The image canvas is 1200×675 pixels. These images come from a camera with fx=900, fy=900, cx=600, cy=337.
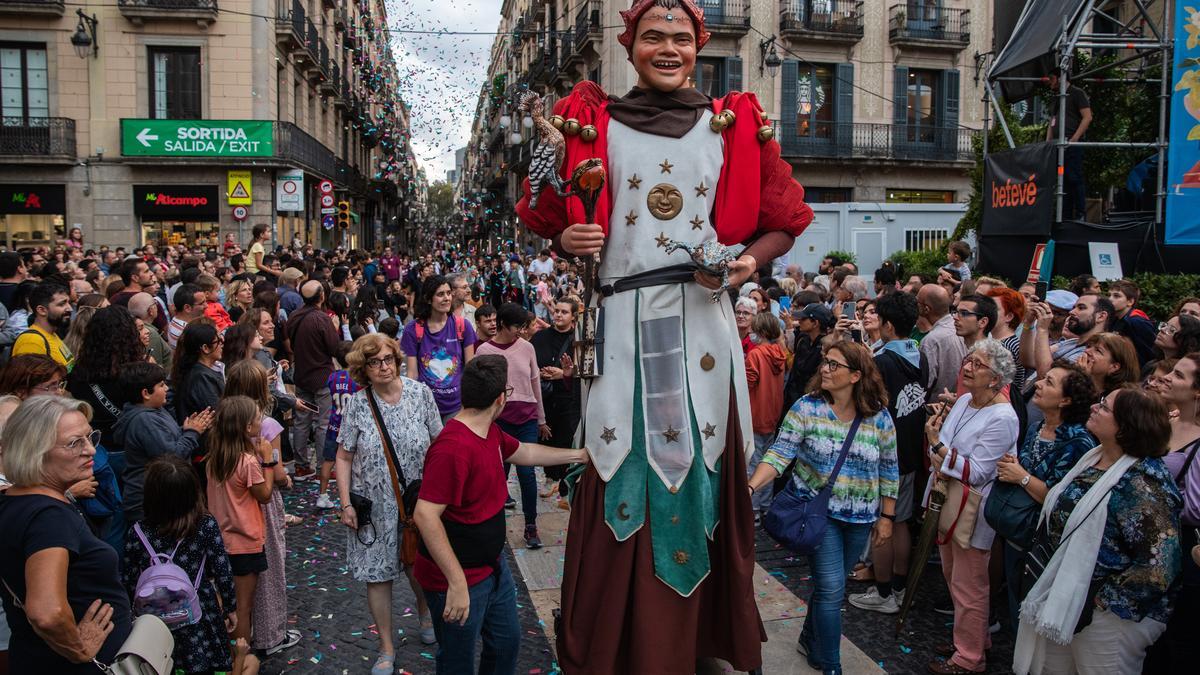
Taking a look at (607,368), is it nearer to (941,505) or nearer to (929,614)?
(941,505)

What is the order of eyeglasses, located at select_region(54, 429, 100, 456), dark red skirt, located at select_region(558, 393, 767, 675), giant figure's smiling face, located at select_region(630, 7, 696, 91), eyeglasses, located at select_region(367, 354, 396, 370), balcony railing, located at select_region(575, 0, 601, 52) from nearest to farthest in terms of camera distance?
eyeglasses, located at select_region(54, 429, 100, 456), dark red skirt, located at select_region(558, 393, 767, 675), giant figure's smiling face, located at select_region(630, 7, 696, 91), eyeglasses, located at select_region(367, 354, 396, 370), balcony railing, located at select_region(575, 0, 601, 52)

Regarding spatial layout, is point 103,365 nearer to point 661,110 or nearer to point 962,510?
point 661,110

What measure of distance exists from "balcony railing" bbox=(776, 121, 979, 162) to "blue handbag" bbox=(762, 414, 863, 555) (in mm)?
20738

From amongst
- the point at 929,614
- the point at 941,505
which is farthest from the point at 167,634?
the point at 929,614

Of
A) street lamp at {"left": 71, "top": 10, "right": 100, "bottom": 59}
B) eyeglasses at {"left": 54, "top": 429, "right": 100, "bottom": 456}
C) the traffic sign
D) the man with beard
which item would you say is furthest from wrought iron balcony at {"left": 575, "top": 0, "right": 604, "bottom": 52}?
eyeglasses at {"left": 54, "top": 429, "right": 100, "bottom": 456}

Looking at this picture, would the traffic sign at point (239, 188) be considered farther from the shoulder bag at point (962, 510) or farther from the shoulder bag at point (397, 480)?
the shoulder bag at point (962, 510)

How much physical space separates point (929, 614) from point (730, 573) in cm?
217

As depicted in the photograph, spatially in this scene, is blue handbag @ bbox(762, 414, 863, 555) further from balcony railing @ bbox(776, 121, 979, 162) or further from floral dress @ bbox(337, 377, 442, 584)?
balcony railing @ bbox(776, 121, 979, 162)

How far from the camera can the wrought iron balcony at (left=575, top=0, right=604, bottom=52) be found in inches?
945

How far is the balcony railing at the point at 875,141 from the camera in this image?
79.2ft

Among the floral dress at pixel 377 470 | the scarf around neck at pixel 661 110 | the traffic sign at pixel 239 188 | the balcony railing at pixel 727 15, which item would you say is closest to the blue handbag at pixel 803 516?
the scarf around neck at pixel 661 110

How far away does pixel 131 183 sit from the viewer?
21938 mm

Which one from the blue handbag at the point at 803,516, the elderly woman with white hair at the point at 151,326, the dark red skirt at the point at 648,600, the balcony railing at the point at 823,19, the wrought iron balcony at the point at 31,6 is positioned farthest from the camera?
the balcony railing at the point at 823,19

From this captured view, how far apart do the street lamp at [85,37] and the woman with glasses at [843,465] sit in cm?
2130
